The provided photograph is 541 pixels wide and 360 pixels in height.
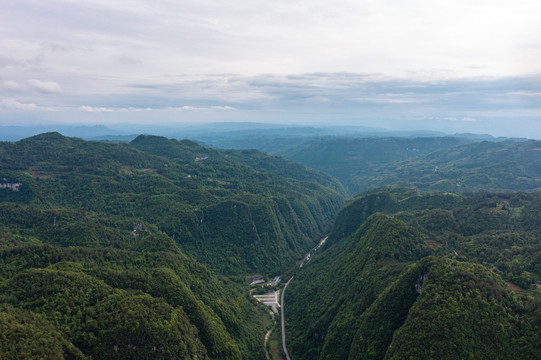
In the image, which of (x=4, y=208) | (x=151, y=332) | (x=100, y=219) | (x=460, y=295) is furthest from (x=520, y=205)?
(x=4, y=208)

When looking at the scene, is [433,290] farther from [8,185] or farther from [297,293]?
[8,185]

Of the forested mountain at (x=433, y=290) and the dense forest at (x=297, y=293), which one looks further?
the forested mountain at (x=433, y=290)

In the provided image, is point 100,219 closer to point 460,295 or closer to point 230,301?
point 230,301

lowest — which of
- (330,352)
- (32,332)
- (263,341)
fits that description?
(263,341)

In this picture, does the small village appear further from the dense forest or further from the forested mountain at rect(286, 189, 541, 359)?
the forested mountain at rect(286, 189, 541, 359)

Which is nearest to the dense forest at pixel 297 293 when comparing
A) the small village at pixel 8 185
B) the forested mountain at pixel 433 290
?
the forested mountain at pixel 433 290

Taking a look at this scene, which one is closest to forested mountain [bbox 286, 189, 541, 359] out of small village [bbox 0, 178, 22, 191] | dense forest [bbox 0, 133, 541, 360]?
dense forest [bbox 0, 133, 541, 360]

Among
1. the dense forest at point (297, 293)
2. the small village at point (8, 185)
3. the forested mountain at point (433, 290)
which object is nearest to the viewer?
the dense forest at point (297, 293)

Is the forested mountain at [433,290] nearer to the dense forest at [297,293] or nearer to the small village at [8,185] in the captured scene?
the dense forest at [297,293]

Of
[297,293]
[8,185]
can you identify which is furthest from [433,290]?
[8,185]
